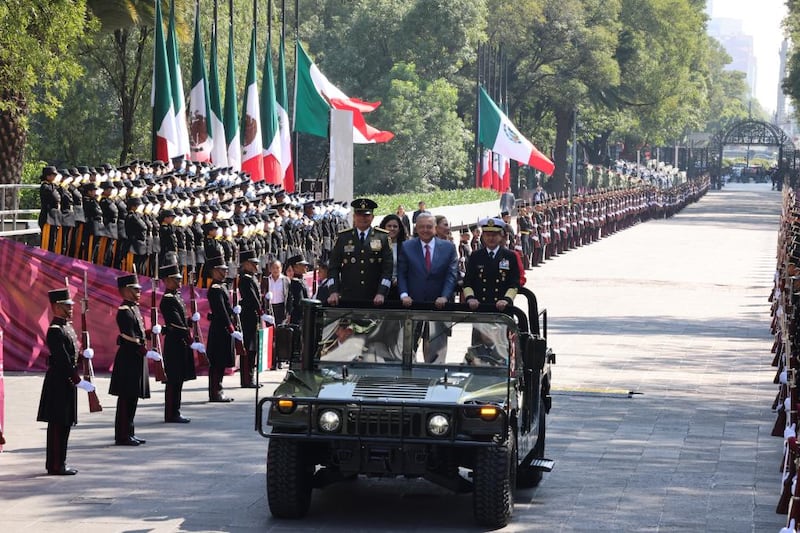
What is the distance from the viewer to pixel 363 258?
1285cm

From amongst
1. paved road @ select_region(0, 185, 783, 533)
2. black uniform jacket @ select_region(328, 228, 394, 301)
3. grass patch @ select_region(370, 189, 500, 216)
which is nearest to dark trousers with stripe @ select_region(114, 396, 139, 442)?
paved road @ select_region(0, 185, 783, 533)

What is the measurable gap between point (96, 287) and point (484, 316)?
8.65 metres

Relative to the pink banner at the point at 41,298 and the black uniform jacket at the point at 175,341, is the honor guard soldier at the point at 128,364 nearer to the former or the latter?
the black uniform jacket at the point at 175,341

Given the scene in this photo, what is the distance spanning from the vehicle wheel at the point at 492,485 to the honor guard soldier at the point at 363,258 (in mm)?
2492

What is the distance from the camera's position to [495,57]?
72875 millimetres

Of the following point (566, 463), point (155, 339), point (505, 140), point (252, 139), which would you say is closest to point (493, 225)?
point (566, 463)

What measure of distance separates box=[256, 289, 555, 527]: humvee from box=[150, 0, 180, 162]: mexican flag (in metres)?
22.0

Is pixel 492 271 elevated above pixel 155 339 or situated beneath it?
elevated above

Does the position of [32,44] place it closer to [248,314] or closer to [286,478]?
[248,314]

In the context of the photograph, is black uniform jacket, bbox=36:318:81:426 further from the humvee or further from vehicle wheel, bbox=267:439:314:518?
vehicle wheel, bbox=267:439:314:518

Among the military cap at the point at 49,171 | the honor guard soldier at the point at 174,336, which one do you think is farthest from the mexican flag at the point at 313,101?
the honor guard soldier at the point at 174,336

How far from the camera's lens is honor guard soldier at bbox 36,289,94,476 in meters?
12.6

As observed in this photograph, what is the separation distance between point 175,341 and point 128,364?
143cm

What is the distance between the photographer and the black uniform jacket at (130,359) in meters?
13.9
